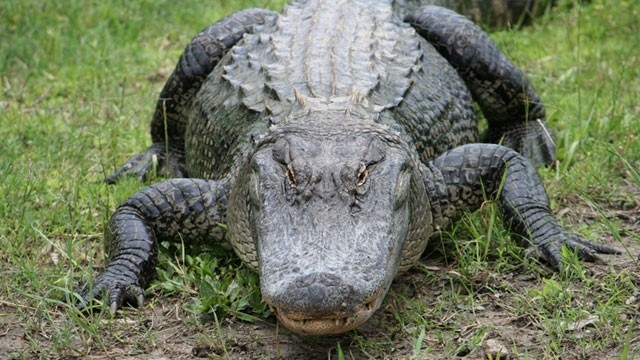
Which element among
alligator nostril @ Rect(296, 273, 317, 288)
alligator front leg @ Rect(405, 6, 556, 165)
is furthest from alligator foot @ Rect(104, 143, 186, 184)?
alligator nostril @ Rect(296, 273, 317, 288)

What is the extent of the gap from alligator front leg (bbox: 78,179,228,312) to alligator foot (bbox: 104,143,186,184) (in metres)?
0.95

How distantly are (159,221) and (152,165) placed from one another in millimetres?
1291

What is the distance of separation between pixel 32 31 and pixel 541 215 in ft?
15.5

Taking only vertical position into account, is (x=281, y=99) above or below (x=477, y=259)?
above

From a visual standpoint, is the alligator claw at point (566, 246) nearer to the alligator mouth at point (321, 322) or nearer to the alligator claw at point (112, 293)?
the alligator mouth at point (321, 322)

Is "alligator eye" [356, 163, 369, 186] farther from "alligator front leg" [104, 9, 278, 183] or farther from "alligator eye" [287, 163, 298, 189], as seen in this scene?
"alligator front leg" [104, 9, 278, 183]

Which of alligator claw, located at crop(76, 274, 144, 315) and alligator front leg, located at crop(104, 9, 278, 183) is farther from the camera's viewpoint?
alligator front leg, located at crop(104, 9, 278, 183)

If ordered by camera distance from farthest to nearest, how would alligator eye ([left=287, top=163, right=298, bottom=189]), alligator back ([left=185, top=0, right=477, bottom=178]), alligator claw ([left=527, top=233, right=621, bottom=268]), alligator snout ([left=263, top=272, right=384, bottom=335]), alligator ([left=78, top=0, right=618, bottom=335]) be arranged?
alligator back ([left=185, top=0, right=477, bottom=178])
alligator claw ([left=527, top=233, right=621, bottom=268])
alligator eye ([left=287, top=163, right=298, bottom=189])
alligator ([left=78, top=0, right=618, bottom=335])
alligator snout ([left=263, top=272, right=384, bottom=335])

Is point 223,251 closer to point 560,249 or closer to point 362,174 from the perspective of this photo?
point 362,174

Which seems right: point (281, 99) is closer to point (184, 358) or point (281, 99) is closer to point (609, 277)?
point (184, 358)

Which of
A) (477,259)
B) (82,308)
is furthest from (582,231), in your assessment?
(82,308)

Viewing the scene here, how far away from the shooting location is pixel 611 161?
581 centimetres

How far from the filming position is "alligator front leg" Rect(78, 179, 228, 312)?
480 centimetres

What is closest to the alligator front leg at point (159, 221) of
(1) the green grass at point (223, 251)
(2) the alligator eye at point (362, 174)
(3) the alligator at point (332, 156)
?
(3) the alligator at point (332, 156)
